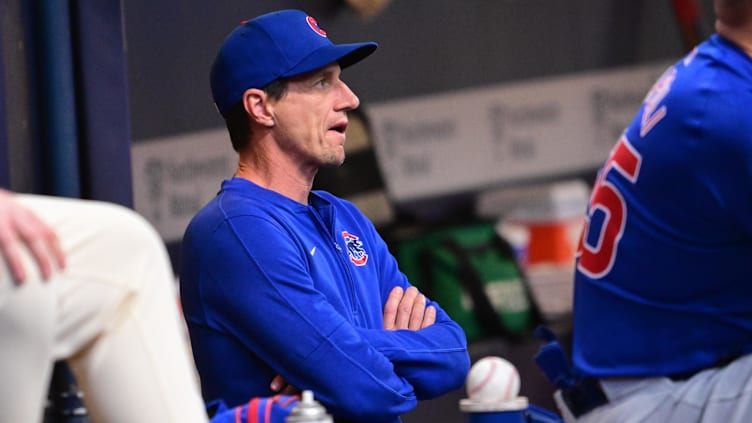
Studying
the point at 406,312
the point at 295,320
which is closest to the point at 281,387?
the point at 295,320

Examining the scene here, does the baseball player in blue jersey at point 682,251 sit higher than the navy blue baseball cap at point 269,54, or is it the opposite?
the navy blue baseball cap at point 269,54

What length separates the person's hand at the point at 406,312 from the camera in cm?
270

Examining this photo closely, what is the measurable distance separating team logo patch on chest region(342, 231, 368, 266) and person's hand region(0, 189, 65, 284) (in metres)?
1.20

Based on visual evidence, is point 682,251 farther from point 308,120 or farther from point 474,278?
point 474,278

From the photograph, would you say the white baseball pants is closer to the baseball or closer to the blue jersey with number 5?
the baseball

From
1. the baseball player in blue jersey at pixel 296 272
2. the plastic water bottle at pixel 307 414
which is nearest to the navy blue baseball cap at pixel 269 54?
the baseball player in blue jersey at pixel 296 272

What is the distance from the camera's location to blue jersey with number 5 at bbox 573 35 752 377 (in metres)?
2.76

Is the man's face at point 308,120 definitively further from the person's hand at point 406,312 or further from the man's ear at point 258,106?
the person's hand at point 406,312

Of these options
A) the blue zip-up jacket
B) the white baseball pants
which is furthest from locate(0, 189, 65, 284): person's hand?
the blue zip-up jacket

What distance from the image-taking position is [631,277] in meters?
2.93

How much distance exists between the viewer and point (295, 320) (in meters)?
2.42

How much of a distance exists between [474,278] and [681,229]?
2.07 m

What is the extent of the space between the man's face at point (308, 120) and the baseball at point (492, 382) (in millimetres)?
531

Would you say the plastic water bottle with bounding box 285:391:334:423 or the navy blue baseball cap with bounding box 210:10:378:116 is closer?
the plastic water bottle with bounding box 285:391:334:423
